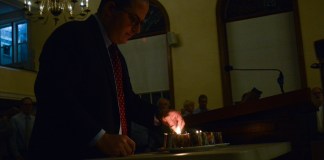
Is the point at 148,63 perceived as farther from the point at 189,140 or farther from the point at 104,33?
the point at 189,140

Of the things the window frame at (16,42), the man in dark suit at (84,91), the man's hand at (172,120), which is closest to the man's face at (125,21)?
the man in dark suit at (84,91)

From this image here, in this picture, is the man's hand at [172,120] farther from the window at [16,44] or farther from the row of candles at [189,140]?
the window at [16,44]

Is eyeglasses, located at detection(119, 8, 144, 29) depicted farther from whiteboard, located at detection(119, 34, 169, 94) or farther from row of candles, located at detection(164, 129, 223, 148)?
whiteboard, located at detection(119, 34, 169, 94)

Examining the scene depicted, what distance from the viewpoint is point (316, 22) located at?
20.3ft

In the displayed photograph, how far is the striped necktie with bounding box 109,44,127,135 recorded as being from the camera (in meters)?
1.52

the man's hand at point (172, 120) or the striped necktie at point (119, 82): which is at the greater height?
the striped necktie at point (119, 82)

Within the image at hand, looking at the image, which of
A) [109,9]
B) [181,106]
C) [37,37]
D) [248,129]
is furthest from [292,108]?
[37,37]

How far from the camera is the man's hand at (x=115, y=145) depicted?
1.16 metres

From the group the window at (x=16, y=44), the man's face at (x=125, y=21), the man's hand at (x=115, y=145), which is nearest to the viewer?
the man's hand at (x=115, y=145)

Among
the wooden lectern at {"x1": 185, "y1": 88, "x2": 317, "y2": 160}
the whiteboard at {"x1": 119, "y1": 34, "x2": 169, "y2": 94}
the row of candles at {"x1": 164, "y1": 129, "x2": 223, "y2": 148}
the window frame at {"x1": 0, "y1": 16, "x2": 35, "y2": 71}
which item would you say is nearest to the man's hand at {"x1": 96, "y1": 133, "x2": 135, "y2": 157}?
the row of candles at {"x1": 164, "y1": 129, "x2": 223, "y2": 148}

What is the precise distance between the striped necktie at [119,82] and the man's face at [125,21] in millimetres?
88

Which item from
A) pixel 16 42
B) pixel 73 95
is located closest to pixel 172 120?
pixel 73 95

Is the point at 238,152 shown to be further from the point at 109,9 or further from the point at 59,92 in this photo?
the point at 109,9

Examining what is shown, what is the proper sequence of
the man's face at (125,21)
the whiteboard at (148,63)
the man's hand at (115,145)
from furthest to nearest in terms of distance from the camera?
the whiteboard at (148,63), the man's face at (125,21), the man's hand at (115,145)
